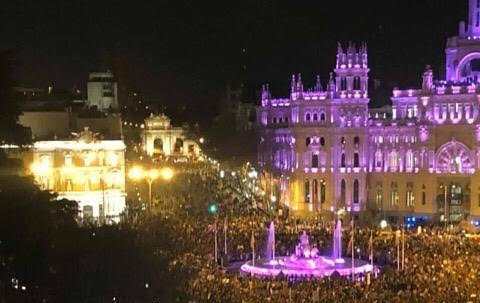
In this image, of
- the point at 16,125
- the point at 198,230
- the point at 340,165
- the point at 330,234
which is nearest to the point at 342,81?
the point at 340,165

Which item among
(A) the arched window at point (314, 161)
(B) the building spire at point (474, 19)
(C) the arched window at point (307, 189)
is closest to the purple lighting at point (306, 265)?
(C) the arched window at point (307, 189)

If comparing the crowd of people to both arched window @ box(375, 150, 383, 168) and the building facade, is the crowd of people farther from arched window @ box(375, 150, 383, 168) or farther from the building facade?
arched window @ box(375, 150, 383, 168)

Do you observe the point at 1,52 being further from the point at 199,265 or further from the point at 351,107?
the point at 351,107

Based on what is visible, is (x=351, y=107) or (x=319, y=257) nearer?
(x=319, y=257)

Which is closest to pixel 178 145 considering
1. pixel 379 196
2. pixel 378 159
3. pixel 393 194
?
pixel 378 159

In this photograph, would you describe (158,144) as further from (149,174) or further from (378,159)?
(149,174)

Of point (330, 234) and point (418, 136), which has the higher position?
→ point (418, 136)

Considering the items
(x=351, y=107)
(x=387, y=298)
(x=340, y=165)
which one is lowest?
(x=387, y=298)
